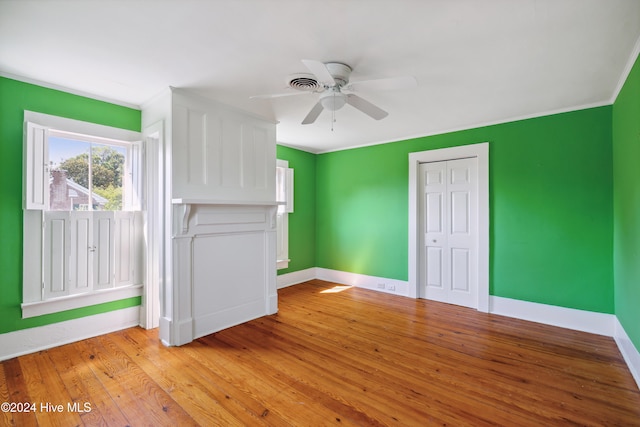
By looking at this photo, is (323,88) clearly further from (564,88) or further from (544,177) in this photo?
(544,177)

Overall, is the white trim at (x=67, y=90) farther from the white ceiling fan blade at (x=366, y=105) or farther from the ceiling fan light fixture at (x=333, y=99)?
the white ceiling fan blade at (x=366, y=105)

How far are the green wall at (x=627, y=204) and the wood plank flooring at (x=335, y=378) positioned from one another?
501 millimetres

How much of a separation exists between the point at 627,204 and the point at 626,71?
112 cm

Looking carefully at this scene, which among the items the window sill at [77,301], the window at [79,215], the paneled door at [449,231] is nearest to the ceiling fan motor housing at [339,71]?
the window at [79,215]

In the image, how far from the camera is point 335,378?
2299mm

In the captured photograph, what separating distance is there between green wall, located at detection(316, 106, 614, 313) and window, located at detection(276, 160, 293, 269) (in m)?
1.80

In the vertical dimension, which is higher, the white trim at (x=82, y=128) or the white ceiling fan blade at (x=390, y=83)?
the white ceiling fan blade at (x=390, y=83)

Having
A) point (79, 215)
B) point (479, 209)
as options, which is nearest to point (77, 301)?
point (79, 215)

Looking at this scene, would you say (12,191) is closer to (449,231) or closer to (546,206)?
(449,231)

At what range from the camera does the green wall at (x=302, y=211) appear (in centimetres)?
522

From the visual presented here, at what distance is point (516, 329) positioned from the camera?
10.7ft

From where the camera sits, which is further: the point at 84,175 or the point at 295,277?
the point at 295,277

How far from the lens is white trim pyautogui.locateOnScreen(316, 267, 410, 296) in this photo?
4641 mm

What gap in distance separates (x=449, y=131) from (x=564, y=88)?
147cm
